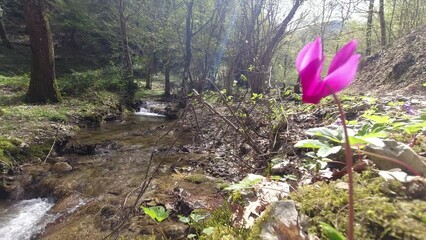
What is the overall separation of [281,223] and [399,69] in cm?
1127

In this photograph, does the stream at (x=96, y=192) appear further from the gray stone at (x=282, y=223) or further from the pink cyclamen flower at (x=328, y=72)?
the pink cyclamen flower at (x=328, y=72)

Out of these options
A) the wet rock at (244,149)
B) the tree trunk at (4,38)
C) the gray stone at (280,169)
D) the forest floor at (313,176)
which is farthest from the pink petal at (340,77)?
the tree trunk at (4,38)

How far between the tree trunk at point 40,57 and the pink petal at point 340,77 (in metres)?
10.8

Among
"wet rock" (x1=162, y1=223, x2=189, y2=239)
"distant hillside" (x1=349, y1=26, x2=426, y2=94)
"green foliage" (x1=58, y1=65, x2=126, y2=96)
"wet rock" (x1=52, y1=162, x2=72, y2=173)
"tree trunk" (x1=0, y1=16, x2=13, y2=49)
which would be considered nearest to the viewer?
"wet rock" (x1=162, y1=223, x2=189, y2=239)

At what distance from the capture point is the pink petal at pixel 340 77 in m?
0.68

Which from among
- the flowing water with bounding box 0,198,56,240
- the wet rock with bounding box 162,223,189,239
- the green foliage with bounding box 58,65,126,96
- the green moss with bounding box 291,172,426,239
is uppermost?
the green moss with bounding box 291,172,426,239

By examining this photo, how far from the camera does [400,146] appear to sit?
144 centimetres

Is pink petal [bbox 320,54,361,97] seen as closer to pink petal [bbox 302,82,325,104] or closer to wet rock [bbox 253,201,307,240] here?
pink petal [bbox 302,82,325,104]

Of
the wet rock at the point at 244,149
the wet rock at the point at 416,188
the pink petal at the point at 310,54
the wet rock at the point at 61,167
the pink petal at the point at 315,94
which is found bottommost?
the wet rock at the point at 61,167

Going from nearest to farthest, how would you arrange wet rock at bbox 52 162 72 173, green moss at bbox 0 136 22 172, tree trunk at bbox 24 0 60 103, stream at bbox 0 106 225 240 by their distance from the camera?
stream at bbox 0 106 225 240 → green moss at bbox 0 136 22 172 → wet rock at bbox 52 162 72 173 → tree trunk at bbox 24 0 60 103

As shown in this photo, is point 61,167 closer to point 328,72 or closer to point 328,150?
point 328,150

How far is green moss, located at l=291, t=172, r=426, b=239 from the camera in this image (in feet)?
3.39

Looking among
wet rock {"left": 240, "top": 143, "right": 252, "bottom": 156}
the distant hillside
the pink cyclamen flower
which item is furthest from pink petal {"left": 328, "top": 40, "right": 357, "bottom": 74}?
the distant hillside

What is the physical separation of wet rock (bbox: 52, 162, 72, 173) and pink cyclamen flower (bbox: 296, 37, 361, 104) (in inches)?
220
